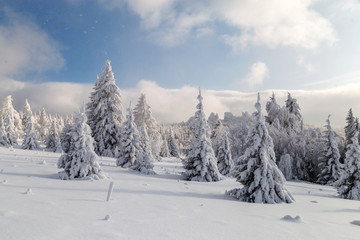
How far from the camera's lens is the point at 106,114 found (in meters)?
28.0

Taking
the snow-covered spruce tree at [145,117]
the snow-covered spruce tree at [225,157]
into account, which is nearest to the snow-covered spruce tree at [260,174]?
the snow-covered spruce tree at [225,157]

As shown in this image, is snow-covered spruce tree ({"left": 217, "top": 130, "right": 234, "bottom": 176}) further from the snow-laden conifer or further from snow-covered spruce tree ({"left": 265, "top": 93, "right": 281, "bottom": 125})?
snow-covered spruce tree ({"left": 265, "top": 93, "right": 281, "bottom": 125})

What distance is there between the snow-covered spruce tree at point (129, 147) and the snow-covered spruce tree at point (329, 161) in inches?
849

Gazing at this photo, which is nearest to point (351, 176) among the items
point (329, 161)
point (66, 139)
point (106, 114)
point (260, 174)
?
point (260, 174)

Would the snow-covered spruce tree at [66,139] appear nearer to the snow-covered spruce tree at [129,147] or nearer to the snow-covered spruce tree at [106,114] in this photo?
the snow-covered spruce tree at [106,114]

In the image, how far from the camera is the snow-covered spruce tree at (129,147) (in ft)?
63.0

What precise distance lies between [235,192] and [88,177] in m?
7.59

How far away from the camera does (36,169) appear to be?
12.8 m

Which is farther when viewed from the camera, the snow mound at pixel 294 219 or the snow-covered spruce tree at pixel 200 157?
the snow-covered spruce tree at pixel 200 157

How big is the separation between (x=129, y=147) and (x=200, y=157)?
6222 millimetres

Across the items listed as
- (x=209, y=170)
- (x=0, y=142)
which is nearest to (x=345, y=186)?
(x=209, y=170)

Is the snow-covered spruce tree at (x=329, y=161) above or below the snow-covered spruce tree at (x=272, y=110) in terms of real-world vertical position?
below

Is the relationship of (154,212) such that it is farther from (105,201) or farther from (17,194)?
(17,194)

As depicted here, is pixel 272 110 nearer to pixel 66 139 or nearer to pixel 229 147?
pixel 229 147
